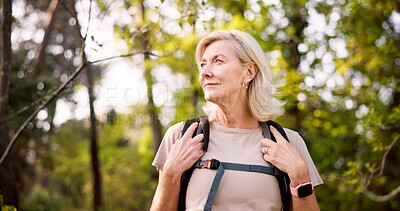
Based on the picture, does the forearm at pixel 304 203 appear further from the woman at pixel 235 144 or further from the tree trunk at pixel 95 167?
the tree trunk at pixel 95 167

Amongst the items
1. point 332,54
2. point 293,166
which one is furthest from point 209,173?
point 332,54

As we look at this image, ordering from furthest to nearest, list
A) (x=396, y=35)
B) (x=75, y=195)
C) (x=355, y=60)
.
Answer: (x=75, y=195) < (x=355, y=60) < (x=396, y=35)

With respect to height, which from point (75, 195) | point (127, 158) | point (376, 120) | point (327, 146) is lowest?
point (75, 195)

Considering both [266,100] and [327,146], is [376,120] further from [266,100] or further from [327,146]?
[327,146]

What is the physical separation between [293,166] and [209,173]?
0.45 meters

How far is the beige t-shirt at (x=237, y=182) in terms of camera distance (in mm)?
2666

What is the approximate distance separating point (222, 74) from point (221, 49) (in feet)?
0.51

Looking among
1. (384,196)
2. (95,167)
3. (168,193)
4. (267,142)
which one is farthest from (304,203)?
(95,167)

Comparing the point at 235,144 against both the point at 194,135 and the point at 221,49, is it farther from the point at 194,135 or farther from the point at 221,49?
the point at 221,49

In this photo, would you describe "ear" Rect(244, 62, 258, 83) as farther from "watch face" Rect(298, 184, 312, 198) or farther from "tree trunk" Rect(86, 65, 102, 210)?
"tree trunk" Rect(86, 65, 102, 210)

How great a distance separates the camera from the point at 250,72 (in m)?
2.95

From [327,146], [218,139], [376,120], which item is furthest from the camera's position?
[327,146]

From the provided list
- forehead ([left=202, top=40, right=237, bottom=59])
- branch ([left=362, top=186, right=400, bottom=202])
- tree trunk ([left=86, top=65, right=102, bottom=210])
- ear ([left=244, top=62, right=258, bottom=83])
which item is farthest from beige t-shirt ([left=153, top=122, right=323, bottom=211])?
tree trunk ([left=86, top=65, right=102, bottom=210])

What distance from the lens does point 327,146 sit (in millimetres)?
9969
